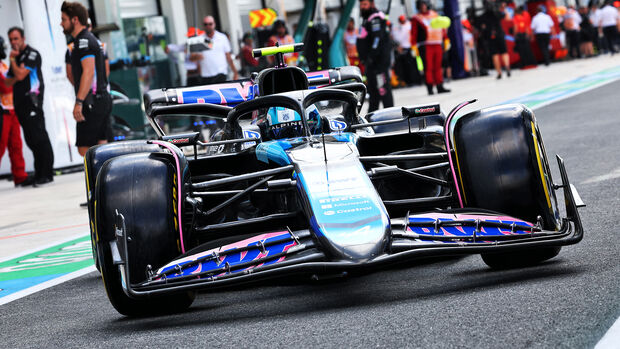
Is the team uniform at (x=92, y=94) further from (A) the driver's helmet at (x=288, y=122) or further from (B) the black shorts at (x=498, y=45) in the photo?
(B) the black shorts at (x=498, y=45)

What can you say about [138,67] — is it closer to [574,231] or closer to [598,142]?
[598,142]

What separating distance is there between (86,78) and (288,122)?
569 centimetres

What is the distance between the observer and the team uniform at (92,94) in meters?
11.4

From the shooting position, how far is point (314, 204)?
495 centimetres

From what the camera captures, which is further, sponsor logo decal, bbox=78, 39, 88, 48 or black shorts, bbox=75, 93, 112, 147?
black shorts, bbox=75, 93, 112, 147

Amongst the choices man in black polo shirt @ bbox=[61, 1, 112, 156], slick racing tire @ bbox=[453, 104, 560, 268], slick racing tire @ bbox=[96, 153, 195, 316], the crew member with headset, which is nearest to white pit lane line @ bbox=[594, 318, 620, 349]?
slick racing tire @ bbox=[453, 104, 560, 268]

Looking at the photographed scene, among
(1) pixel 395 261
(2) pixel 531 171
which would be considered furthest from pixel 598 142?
(1) pixel 395 261

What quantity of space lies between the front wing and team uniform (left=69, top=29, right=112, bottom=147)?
6.65 meters

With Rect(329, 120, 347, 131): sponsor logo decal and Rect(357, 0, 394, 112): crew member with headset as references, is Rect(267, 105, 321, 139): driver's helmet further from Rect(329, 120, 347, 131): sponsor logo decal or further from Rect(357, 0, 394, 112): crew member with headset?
Rect(357, 0, 394, 112): crew member with headset

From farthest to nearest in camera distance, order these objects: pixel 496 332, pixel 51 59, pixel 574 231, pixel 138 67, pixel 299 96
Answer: pixel 138 67, pixel 51 59, pixel 299 96, pixel 574 231, pixel 496 332

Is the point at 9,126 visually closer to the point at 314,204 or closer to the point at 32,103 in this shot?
the point at 32,103

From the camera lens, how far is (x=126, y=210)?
5109mm

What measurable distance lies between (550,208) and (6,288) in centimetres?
370

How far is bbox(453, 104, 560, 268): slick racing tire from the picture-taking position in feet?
17.3
